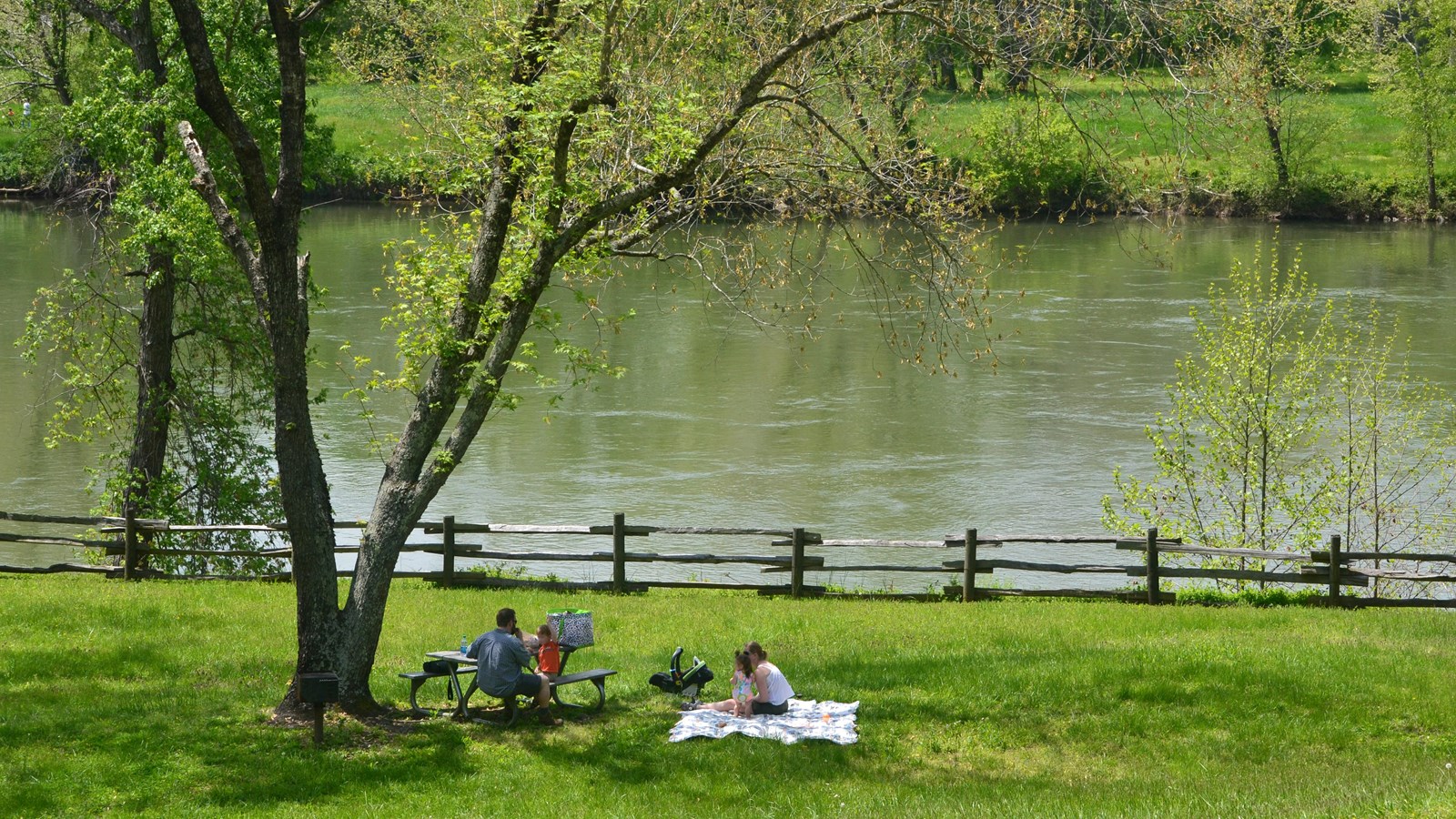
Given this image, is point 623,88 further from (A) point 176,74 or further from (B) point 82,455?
(B) point 82,455

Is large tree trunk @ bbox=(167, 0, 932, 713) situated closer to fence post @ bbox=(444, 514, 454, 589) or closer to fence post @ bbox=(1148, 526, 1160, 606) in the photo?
fence post @ bbox=(444, 514, 454, 589)

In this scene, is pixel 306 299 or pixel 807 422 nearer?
pixel 306 299

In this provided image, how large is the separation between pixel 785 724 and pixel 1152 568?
25.1 feet

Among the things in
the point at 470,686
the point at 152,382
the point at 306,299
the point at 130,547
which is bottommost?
the point at 130,547

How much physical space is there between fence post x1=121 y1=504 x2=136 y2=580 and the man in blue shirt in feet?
27.8

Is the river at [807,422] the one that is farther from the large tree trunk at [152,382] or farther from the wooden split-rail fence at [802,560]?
the wooden split-rail fence at [802,560]

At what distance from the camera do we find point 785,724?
11.4 metres

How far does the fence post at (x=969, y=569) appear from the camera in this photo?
17.7m

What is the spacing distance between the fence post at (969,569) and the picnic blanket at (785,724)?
6114 millimetres

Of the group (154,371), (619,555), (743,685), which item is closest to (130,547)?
(154,371)

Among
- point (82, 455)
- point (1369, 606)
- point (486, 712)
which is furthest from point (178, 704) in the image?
point (82, 455)

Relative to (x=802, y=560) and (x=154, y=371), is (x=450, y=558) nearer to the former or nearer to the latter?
(x=802, y=560)

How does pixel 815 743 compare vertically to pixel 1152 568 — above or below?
above

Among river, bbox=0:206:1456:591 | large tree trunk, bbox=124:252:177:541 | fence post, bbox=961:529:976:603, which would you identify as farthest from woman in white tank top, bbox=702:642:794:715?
large tree trunk, bbox=124:252:177:541
